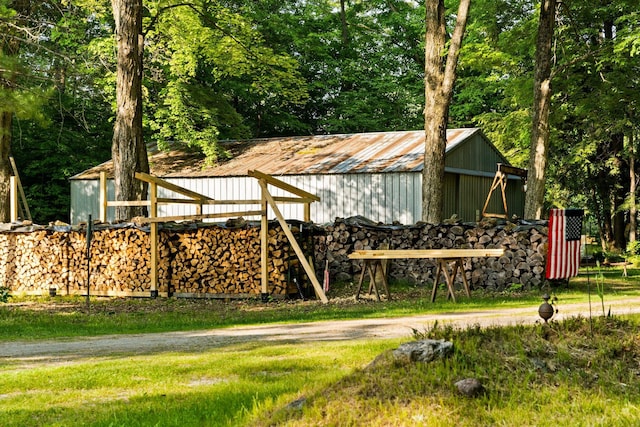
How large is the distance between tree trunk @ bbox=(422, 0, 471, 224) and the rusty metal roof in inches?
221

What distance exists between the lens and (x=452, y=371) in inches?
233

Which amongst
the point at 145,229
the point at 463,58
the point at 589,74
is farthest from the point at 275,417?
the point at 589,74

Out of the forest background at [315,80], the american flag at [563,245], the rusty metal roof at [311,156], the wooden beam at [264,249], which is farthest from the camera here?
the rusty metal roof at [311,156]

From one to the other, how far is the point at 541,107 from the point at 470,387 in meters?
16.8

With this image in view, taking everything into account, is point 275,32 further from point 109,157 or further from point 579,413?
point 579,413

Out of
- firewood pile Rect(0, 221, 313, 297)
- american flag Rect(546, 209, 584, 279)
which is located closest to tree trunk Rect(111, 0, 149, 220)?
firewood pile Rect(0, 221, 313, 297)

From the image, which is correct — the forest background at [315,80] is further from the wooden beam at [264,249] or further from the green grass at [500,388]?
the green grass at [500,388]

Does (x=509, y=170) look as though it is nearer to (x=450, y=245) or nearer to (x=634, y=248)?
(x=634, y=248)

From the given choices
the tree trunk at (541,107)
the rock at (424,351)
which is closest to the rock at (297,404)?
the rock at (424,351)

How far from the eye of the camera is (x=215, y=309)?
15438 mm

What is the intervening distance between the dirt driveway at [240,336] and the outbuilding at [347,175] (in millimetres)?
13072

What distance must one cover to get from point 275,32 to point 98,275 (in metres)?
25.2

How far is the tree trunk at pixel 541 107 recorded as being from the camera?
2102 centimetres

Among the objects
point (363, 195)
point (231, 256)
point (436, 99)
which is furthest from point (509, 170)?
point (231, 256)
